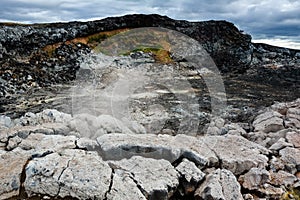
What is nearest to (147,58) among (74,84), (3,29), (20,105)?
(74,84)

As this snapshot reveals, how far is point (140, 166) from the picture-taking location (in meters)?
7.95

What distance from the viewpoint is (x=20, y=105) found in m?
18.2

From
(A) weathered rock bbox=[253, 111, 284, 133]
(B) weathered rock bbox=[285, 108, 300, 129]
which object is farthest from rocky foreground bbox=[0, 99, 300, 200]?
(B) weathered rock bbox=[285, 108, 300, 129]

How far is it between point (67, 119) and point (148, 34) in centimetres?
2293

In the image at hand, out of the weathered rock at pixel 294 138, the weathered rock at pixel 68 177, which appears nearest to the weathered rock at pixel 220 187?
the weathered rock at pixel 68 177

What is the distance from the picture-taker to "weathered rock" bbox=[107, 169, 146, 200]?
696 cm

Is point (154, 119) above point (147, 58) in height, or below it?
below

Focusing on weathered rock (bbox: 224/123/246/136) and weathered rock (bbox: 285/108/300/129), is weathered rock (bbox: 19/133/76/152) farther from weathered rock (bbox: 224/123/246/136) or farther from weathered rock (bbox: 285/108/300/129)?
weathered rock (bbox: 285/108/300/129)

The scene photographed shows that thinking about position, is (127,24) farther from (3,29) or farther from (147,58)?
(3,29)

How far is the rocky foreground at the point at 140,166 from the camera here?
23.4 feet

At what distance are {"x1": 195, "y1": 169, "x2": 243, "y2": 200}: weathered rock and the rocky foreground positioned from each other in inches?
0.9

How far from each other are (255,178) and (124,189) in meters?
3.46

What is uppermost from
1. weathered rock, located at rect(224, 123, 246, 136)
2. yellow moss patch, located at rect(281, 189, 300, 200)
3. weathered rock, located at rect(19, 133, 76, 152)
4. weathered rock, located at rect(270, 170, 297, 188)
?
weathered rock, located at rect(19, 133, 76, 152)

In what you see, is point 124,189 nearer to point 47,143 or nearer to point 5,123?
point 47,143
